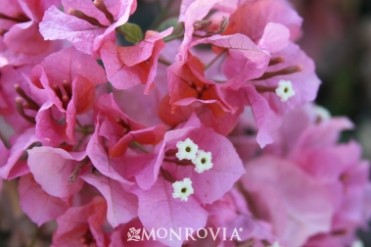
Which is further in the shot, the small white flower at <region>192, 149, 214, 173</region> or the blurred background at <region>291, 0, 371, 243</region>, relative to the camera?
the blurred background at <region>291, 0, 371, 243</region>

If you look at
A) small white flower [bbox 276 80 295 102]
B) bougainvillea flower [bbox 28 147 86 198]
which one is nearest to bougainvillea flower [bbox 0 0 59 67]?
bougainvillea flower [bbox 28 147 86 198]

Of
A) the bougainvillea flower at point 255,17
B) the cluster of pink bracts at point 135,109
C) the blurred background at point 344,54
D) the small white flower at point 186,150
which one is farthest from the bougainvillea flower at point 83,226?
the blurred background at point 344,54

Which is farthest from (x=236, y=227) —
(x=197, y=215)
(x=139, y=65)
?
(x=139, y=65)

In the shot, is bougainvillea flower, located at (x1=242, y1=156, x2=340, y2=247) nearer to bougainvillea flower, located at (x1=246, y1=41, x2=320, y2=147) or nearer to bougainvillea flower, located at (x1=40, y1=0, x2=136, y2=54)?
bougainvillea flower, located at (x1=246, y1=41, x2=320, y2=147)

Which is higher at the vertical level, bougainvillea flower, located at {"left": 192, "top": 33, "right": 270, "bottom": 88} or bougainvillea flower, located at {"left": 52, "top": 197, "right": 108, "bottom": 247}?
bougainvillea flower, located at {"left": 192, "top": 33, "right": 270, "bottom": 88}

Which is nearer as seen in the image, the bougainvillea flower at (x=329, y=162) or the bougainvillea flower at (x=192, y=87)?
the bougainvillea flower at (x=192, y=87)

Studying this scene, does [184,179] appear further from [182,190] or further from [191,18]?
[191,18]

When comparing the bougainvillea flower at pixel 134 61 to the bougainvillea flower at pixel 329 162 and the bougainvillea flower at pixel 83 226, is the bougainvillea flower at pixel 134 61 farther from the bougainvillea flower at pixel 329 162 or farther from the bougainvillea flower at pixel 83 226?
the bougainvillea flower at pixel 329 162
